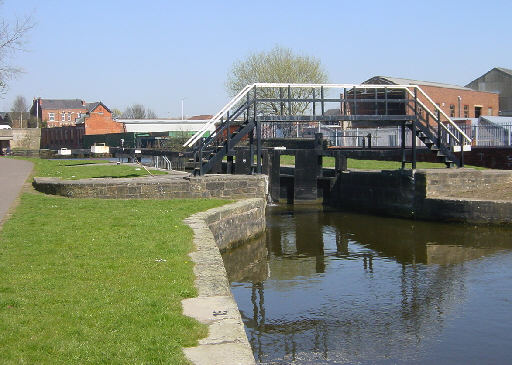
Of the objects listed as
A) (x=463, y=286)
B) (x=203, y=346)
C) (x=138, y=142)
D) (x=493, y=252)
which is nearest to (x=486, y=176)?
(x=493, y=252)

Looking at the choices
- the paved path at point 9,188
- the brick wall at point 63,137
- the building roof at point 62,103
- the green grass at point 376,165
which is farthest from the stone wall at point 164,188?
the building roof at point 62,103

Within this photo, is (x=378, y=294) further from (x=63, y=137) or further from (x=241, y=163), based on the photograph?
(x=63, y=137)

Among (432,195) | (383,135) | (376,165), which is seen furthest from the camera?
(383,135)

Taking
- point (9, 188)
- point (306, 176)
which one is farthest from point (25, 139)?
point (9, 188)

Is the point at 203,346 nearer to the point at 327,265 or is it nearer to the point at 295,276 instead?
the point at 295,276

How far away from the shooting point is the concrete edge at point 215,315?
4.97 m

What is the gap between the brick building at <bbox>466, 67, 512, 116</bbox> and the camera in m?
57.5

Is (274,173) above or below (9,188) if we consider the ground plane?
above

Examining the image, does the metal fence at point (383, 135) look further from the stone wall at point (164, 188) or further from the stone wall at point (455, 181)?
the stone wall at point (164, 188)

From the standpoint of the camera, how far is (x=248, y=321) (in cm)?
871

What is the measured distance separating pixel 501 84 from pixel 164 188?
164 ft

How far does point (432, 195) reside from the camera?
1894 centimetres

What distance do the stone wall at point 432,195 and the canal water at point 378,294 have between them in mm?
675

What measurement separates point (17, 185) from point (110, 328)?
15019 millimetres
